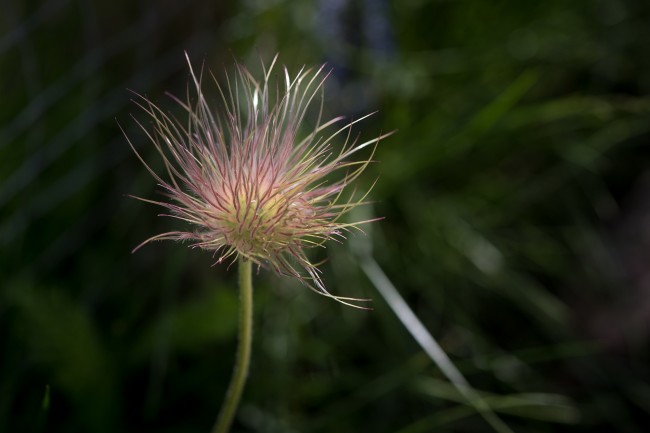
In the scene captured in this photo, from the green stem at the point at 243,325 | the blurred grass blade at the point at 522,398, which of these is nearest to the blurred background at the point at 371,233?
the blurred grass blade at the point at 522,398

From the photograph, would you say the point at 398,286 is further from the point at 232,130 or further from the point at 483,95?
the point at 232,130

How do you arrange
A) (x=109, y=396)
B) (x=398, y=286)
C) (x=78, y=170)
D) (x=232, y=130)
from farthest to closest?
(x=398, y=286), (x=78, y=170), (x=109, y=396), (x=232, y=130)

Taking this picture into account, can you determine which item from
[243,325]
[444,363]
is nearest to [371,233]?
[444,363]

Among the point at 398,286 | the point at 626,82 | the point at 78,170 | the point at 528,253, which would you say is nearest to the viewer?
the point at 78,170

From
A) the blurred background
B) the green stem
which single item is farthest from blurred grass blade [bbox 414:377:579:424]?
the green stem

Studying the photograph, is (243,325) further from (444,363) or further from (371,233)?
(371,233)

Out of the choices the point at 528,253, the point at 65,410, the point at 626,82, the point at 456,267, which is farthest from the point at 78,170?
the point at 626,82

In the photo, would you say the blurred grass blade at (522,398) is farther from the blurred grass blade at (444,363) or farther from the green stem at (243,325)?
the green stem at (243,325)

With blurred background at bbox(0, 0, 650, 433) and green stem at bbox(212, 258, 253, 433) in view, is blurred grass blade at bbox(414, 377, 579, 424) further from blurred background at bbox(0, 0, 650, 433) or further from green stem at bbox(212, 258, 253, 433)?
green stem at bbox(212, 258, 253, 433)
